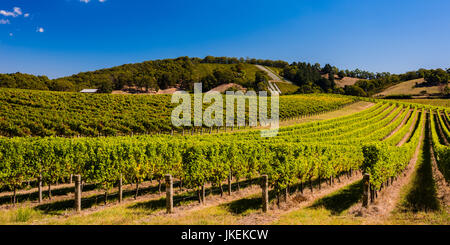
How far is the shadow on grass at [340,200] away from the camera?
1252cm

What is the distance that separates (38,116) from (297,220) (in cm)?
4520

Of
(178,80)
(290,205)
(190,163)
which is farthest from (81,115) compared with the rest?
(178,80)

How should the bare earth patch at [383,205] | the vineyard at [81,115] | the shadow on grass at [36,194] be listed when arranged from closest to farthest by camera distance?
the bare earth patch at [383,205] → the shadow on grass at [36,194] → the vineyard at [81,115]

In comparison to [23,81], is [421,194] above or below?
below

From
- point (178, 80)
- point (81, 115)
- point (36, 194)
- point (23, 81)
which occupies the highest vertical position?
point (178, 80)

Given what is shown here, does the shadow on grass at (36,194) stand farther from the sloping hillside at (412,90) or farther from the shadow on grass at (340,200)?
the sloping hillside at (412,90)

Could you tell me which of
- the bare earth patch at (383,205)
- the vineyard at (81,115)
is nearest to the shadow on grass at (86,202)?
the bare earth patch at (383,205)

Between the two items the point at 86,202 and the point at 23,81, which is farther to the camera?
the point at 23,81

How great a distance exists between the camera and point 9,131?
34.9m

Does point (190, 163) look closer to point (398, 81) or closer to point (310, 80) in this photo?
point (310, 80)

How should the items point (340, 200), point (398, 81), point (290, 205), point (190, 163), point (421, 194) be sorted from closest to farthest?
point (290, 205) < point (190, 163) < point (340, 200) < point (421, 194) < point (398, 81)

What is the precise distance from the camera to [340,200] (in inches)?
563

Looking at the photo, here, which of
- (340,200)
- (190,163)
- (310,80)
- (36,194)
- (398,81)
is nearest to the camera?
(190,163)
